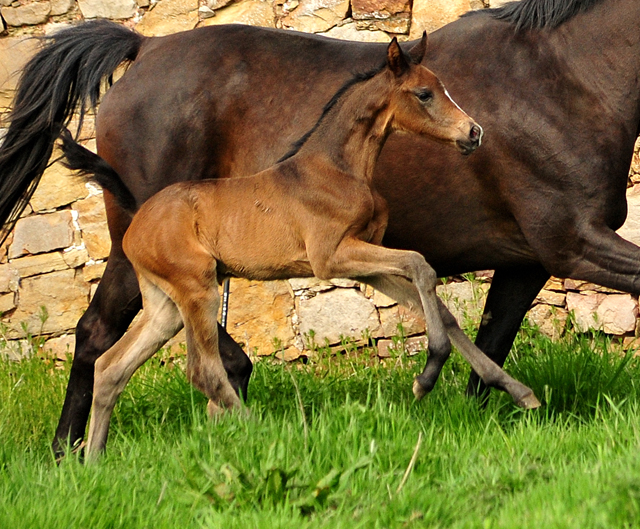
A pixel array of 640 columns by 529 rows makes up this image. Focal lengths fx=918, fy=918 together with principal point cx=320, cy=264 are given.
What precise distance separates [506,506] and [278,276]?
1.49 meters

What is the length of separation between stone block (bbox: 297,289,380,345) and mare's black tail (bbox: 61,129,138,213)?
1964mm

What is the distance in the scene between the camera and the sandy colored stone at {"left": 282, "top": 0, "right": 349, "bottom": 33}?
586 centimetres

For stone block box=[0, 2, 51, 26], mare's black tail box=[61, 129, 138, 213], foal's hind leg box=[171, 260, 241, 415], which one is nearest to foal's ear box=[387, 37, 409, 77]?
foal's hind leg box=[171, 260, 241, 415]

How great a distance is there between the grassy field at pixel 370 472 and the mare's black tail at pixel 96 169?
1040mm

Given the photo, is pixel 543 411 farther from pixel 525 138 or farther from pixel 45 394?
pixel 45 394

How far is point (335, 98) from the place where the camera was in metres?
3.86

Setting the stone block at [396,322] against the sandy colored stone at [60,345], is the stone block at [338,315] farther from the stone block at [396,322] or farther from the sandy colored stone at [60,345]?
the sandy colored stone at [60,345]

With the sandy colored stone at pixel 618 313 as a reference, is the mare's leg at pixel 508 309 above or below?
above

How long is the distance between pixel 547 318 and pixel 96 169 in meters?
3.07

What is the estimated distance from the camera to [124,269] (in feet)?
14.3

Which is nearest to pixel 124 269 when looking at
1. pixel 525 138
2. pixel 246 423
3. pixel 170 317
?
pixel 170 317

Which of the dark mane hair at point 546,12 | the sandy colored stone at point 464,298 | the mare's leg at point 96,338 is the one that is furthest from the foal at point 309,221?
the sandy colored stone at point 464,298

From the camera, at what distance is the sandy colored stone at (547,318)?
5.72 meters

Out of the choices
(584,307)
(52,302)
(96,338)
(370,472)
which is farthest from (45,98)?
(584,307)
